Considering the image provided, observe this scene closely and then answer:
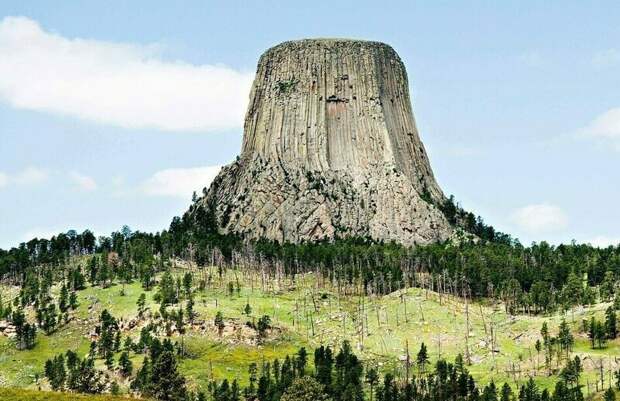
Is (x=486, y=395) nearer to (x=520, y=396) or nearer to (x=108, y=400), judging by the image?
(x=520, y=396)

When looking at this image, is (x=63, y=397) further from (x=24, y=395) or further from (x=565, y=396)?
(x=565, y=396)

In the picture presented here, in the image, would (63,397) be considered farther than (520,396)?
No

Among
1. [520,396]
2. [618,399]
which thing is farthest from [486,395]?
[618,399]

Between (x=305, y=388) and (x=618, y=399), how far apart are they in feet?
181

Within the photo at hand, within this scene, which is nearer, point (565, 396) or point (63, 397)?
point (63, 397)

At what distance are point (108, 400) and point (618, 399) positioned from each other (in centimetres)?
8773

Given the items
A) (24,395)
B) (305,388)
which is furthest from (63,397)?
(305,388)

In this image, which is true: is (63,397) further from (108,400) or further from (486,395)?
(486,395)

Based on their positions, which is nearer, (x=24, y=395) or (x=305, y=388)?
(x=24, y=395)

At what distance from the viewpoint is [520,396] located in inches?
7771

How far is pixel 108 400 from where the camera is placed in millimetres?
171625

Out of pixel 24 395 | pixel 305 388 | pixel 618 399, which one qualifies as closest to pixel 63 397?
pixel 24 395

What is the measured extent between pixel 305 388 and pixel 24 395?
45.5m

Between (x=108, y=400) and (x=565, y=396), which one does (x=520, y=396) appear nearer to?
(x=565, y=396)
